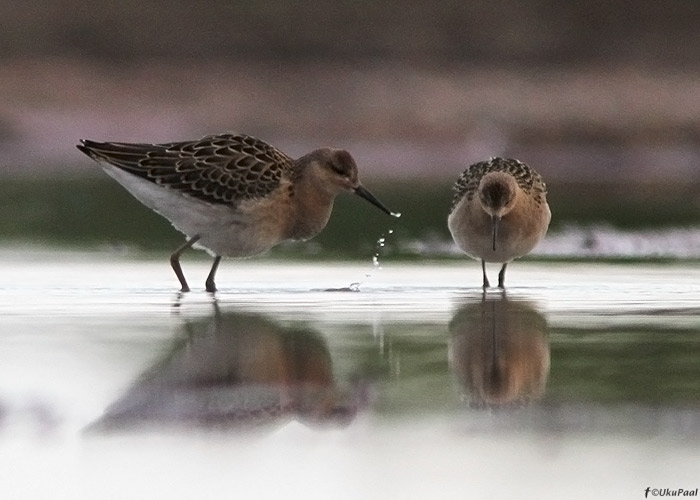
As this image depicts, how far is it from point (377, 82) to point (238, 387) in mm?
12868

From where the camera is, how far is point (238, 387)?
20.0 feet

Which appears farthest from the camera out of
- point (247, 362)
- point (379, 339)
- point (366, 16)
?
point (366, 16)

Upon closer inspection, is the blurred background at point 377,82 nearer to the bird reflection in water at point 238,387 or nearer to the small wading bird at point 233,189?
the small wading bird at point 233,189

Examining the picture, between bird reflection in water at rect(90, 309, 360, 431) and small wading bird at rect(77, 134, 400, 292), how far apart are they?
6.84 ft

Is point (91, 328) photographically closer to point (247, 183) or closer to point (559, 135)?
point (247, 183)

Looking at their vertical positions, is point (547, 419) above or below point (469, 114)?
below

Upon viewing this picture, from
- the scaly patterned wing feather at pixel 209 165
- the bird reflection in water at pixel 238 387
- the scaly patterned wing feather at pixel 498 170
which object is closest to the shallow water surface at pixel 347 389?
the bird reflection in water at pixel 238 387

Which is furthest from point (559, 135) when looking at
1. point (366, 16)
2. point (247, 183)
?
point (247, 183)

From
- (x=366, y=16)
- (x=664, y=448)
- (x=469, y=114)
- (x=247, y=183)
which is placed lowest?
(x=664, y=448)

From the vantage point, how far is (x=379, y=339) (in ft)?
23.9

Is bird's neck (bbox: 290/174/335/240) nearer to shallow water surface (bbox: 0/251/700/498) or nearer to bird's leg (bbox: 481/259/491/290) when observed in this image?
shallow water surface (bbox: 0/251/700/498)

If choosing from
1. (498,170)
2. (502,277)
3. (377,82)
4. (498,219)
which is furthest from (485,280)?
(377,82)

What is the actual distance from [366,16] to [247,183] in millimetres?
10167

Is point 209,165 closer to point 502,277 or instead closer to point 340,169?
point 340,169
